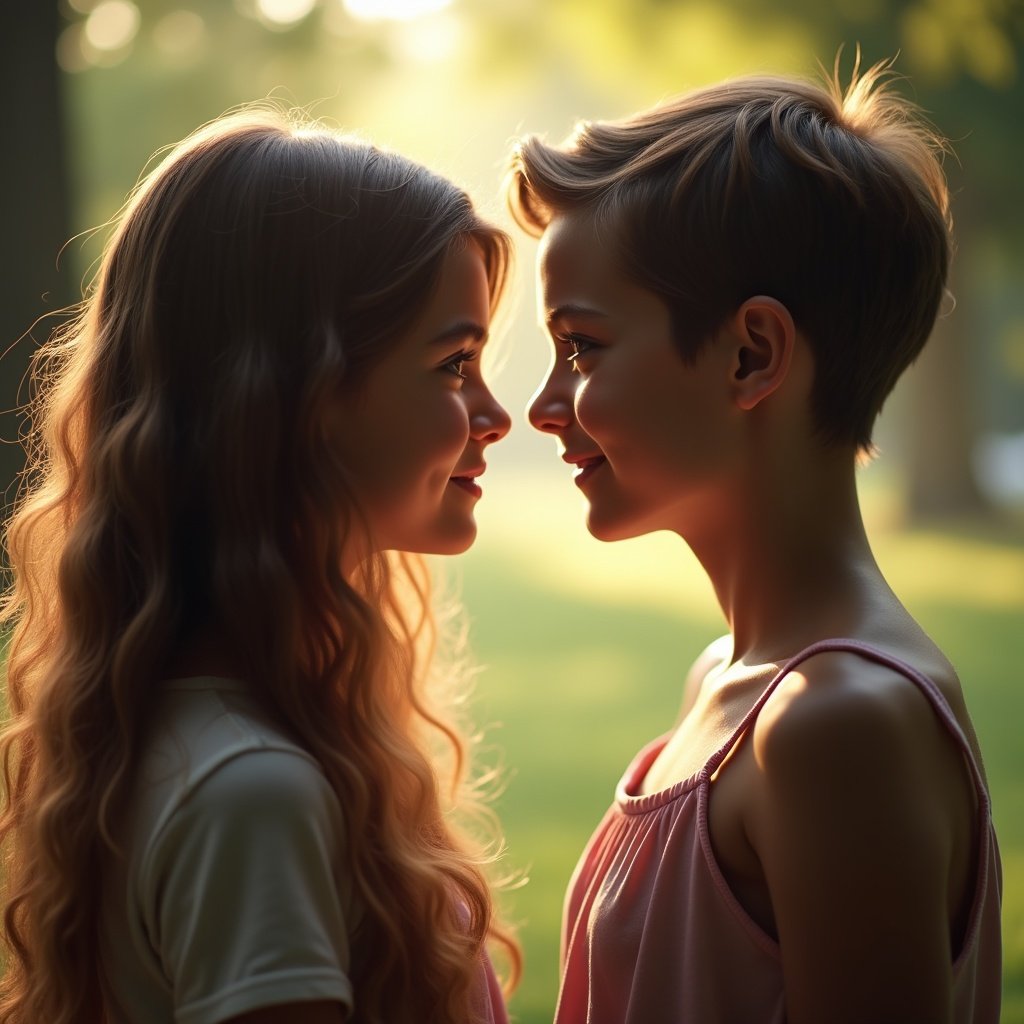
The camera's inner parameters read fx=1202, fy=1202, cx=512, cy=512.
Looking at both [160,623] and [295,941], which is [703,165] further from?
[295,941]

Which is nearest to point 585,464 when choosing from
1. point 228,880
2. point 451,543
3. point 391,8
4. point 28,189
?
point 451,543

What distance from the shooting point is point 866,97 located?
1.72m

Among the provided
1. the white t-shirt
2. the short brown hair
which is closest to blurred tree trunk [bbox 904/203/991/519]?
the short brown hair

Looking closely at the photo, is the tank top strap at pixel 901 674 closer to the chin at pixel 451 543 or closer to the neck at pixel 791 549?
the neck at pixel 791 549

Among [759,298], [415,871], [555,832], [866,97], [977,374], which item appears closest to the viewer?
[415,871]

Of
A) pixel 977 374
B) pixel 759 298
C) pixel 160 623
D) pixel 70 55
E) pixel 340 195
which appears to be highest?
pixel 70 55

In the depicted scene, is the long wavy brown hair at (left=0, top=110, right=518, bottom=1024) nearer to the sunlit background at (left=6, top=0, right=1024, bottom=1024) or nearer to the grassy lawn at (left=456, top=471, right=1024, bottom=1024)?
the grassy lawn at (left=456, top=471, right=1024, bottom=1024)

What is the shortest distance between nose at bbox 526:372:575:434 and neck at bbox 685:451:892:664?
0.86ft

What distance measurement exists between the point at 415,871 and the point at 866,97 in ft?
4.03

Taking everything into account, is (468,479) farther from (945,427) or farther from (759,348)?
(945,427)

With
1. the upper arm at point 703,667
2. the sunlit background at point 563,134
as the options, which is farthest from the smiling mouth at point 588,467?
the sunlit background at point 563,134

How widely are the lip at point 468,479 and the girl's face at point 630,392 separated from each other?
177mm

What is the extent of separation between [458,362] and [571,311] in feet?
0.57

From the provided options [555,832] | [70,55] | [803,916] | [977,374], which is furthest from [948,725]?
[977,374]
